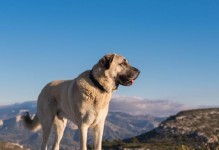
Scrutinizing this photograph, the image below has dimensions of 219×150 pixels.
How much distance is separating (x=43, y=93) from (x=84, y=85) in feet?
9.66

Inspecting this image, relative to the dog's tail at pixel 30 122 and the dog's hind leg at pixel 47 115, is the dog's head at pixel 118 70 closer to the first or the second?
the dog's hind leg at pixel 47 115

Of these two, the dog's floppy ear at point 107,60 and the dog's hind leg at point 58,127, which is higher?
the dog's floppy ear at point 107,60

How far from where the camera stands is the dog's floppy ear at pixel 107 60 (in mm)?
11394

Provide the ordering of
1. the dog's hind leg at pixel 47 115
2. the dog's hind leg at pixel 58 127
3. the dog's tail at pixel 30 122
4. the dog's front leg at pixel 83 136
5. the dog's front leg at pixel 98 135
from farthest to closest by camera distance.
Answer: the dog's tail at pixel 30 122
the dog's hind leg at pixel 58 127
the dog's hind leg at pixel 47 115
the dog's front leg at pixel 98 135
the dog's front leg at pixel 83 136

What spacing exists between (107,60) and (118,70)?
438mm

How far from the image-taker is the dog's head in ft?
37.6

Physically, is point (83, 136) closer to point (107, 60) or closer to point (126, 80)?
point (126, 80)

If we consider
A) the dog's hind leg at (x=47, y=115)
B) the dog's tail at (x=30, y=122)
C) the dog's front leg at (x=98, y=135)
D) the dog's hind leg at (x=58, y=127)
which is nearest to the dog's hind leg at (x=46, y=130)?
the dog's hind leg at (x=47, y=115)

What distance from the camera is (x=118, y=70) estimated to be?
11.5m

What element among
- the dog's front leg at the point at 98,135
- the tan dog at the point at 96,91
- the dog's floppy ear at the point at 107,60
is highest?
the dog's floppy ear at the point at 107,60

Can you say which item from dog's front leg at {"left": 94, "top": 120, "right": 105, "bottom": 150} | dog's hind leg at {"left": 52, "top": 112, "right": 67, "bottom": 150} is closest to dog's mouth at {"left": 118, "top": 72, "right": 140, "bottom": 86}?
dog's front leg at {"left": 94, "top": 120, "right": 105, "bottom": 150}

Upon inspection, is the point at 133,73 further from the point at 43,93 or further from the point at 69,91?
the point at 43,93

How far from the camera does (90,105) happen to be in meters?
11.5

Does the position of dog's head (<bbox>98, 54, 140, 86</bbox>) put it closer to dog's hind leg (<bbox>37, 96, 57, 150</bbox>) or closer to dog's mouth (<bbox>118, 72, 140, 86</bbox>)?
dog's mouth (<bbox>118, 72, 140, 86</bbox>)
